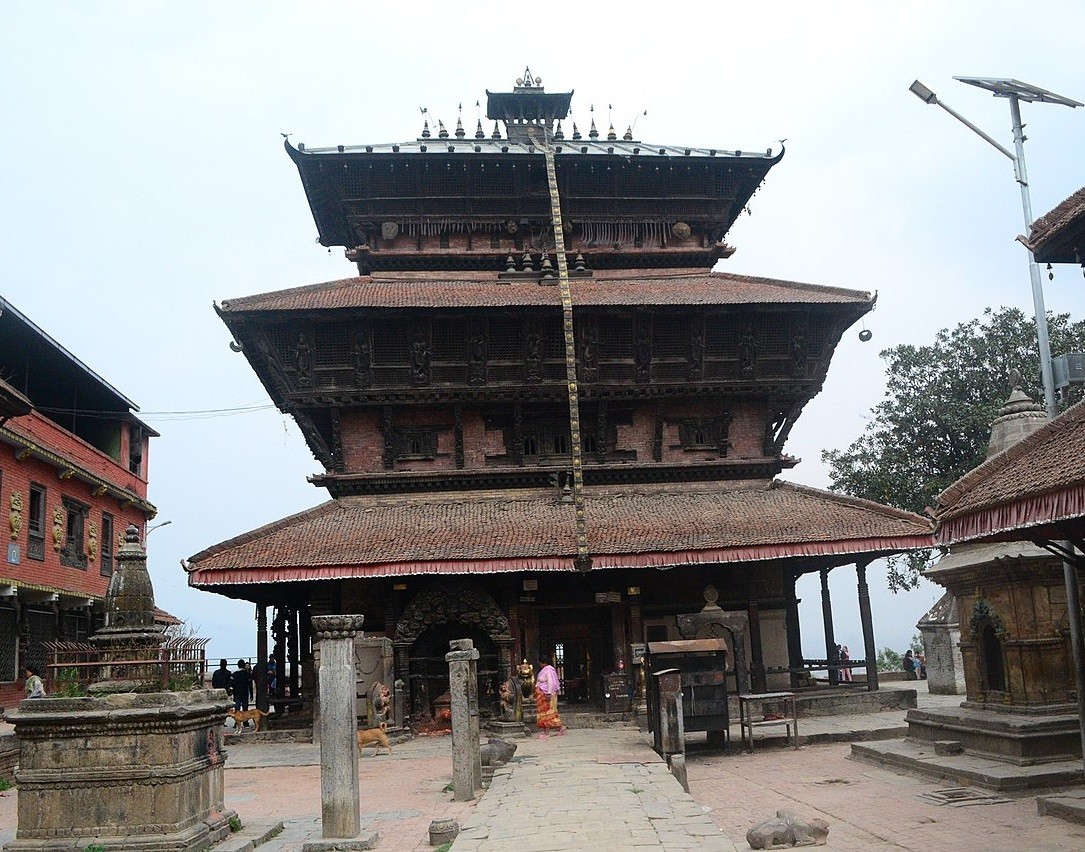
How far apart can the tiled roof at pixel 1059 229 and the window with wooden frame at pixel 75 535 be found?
2737 centimetres

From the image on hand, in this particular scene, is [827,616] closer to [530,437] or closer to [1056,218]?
[530,437]

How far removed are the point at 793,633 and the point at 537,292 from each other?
10.6 m

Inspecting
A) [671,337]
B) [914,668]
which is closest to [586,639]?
[671,337]

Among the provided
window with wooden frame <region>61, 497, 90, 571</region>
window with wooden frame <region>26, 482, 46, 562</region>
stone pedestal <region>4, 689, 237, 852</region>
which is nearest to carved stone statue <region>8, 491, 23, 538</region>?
window with wooden frame <region>26, 482, 46, 562</region>

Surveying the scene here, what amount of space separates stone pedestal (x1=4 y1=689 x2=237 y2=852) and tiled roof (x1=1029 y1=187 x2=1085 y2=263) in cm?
1078

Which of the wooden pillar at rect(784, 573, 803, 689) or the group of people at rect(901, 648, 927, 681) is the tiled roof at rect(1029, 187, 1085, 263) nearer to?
the wooden pillar at rect(784, 573, 803, 689)

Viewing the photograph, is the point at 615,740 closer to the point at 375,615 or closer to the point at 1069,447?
the point at 375,615

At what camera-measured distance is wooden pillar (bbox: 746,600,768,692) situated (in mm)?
22156

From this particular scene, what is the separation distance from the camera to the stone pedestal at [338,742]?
10289 millimetres

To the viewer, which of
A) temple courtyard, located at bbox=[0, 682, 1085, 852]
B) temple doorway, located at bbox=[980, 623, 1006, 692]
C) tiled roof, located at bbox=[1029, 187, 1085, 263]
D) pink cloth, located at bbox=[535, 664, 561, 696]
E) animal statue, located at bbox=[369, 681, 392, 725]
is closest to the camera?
temple courtyard, located at bbox=[0, 682, 1085, 852]

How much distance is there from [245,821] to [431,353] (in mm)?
13567

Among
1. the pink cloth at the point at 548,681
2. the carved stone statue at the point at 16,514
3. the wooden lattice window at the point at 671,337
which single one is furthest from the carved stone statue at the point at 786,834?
the carved stone statue at the point at 16,514

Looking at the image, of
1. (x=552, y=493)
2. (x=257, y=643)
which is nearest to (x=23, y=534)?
(x=257, y=643)

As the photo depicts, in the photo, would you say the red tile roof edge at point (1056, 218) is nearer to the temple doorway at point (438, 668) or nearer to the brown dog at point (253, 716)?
the temple doorway at point (438, 668)
